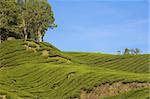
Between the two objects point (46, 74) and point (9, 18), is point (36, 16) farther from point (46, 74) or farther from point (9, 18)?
point (46, 74)

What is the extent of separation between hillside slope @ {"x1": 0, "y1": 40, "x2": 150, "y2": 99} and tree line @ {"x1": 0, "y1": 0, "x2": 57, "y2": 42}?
14929 mm

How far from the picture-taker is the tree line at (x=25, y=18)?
9919 cm

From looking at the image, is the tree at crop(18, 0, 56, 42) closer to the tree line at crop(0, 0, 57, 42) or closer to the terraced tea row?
the tree line at crop(0, 0, 57, 42)

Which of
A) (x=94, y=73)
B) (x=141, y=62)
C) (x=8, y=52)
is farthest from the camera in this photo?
(x=8, y=52)

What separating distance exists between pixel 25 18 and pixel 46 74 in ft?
147

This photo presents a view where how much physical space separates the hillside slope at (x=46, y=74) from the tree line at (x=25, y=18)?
49.0 feet

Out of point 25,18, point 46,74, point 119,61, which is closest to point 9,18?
point 25,18

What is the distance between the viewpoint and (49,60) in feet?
248

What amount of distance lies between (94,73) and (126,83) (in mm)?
6058

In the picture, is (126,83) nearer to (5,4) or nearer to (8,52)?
(8,52)

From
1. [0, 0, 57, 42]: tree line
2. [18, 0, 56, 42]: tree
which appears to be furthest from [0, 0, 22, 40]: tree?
[18, 0, 56, 42]: tree

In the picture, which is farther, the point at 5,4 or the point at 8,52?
the point at 5,4

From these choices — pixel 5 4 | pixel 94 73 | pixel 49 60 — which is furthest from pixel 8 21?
pixel 94 73

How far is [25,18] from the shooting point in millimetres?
106375
